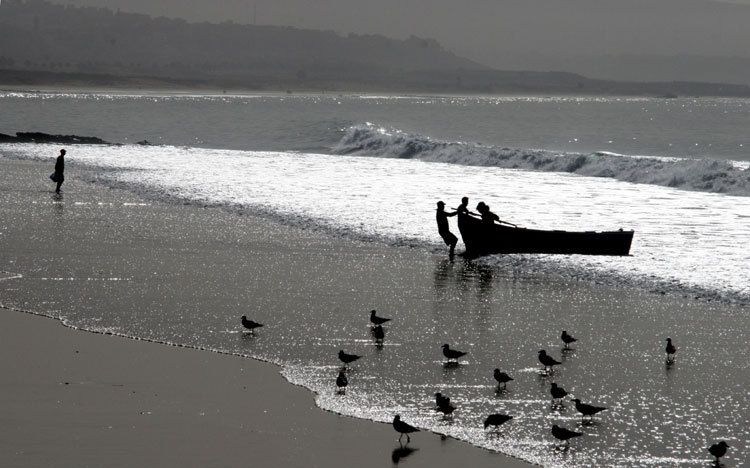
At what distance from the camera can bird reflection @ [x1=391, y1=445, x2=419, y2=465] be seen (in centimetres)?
937

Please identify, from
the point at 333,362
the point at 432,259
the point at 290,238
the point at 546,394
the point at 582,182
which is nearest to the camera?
the point at 546,394

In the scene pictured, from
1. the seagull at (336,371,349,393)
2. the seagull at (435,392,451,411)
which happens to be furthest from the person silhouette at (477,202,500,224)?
the seagull at (435,392,451,411)

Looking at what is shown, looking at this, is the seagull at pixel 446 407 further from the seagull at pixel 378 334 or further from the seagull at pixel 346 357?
the seagull at pixel 378 334

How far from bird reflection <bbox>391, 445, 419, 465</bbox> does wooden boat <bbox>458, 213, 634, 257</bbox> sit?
1231 cm

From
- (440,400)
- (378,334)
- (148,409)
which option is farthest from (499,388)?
(148,409)

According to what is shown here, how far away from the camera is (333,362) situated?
12883 millimetres

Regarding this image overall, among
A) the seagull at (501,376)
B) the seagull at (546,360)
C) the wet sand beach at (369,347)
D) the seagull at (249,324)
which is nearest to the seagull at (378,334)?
the wet sand beach at (369,347)

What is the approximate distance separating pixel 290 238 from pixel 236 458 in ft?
49.9

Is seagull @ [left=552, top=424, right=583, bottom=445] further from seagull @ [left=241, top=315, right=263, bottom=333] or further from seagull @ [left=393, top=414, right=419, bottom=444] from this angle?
seagull @ [left=241, top=315, right=263, bottom=333]

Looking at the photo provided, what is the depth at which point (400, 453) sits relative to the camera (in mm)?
9539

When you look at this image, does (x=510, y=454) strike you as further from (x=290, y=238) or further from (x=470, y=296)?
(x=290, y=238)

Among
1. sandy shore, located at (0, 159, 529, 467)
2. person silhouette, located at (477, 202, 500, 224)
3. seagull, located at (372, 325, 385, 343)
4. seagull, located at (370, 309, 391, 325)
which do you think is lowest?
sandy shore, located at (0, 159, 529, 467)

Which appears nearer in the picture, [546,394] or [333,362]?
[546,394]

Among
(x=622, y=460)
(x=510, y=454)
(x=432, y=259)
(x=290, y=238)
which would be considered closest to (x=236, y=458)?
(x=510, y=454)
